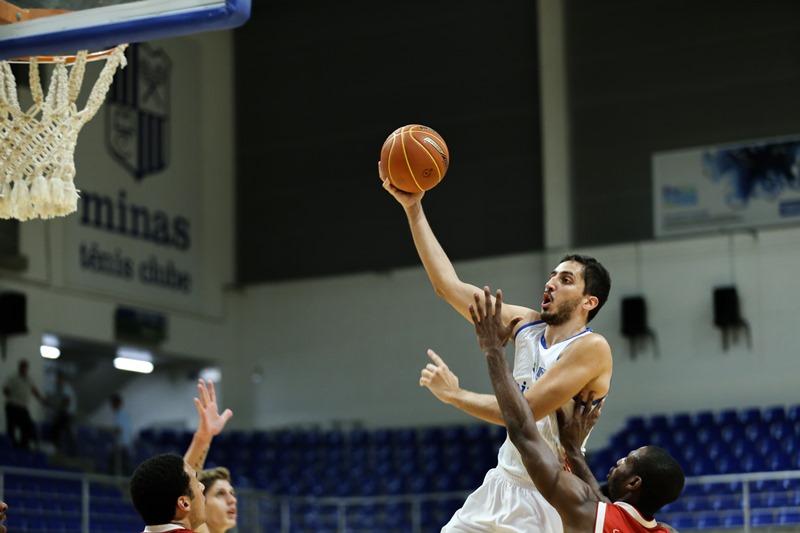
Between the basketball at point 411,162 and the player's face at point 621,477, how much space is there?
169 cm

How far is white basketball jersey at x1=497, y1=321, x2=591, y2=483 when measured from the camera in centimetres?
530

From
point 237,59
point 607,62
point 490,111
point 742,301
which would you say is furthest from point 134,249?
point 742,301

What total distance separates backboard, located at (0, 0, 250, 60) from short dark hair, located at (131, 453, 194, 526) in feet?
5.48

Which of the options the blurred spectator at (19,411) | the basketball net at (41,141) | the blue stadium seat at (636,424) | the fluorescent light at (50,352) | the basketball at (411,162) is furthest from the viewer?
the fluorescent light at (50,352)

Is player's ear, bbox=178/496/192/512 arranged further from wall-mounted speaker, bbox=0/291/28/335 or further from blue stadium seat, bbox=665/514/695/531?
wall-mounted speaker, bbox=0/291/28/335

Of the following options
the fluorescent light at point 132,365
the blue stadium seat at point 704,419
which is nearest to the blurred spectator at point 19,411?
the fluorescent light at point 132,365

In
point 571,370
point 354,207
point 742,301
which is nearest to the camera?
point 571,370

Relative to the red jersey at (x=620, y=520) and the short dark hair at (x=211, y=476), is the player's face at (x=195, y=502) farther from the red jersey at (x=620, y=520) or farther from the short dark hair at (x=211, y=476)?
the short dark hair at (x=211, y=476)

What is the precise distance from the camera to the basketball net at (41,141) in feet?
19.8

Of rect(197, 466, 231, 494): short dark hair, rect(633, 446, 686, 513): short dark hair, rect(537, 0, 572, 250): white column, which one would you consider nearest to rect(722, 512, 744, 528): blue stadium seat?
rect(537, 0, 572, 250): white column

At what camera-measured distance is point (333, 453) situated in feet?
63.0

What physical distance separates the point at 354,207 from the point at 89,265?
4399mm

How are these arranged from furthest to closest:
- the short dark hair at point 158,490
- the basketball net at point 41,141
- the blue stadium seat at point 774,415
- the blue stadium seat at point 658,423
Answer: the blue stadium seat at point 658,423
the blue stadium seat at point 774,415
the basketball net at point 41,141
the short dark hair at point 158,490

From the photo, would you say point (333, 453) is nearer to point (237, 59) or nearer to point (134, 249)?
point (134, 249)
